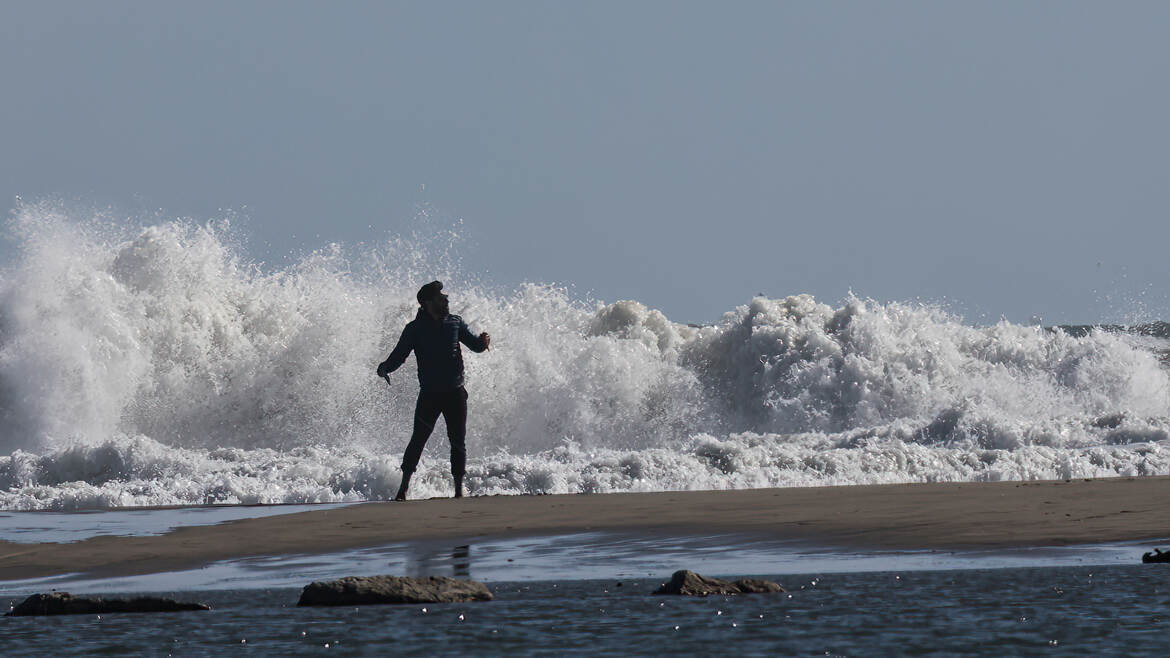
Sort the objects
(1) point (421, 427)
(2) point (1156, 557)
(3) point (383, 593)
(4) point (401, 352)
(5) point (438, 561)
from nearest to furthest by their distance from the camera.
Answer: (3) point (383, 593) → (2) point (1156, 557) → (5) point (438, 561) → (4) point (401, 352) → (1) point (421, 427)

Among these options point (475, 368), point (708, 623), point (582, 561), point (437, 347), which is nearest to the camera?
point (708, 623)

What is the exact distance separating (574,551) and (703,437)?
7.56m

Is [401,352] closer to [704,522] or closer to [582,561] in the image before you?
[704,522]

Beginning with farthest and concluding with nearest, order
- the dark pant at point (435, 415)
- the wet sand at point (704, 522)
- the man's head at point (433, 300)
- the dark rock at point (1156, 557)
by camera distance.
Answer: the dark pant at point (435, 415)
the man's head at point (433, 300)
the wet sand at point (704, 522)
the dark rock at point (1156, 557)

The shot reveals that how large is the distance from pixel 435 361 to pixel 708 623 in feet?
19.5

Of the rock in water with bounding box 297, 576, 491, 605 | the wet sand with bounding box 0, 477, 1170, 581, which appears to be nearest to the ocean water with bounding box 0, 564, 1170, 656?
the rock in water with bounding box 297, 576, 491, 605

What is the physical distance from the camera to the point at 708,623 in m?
4.94

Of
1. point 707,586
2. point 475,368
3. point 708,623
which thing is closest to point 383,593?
point 707,586

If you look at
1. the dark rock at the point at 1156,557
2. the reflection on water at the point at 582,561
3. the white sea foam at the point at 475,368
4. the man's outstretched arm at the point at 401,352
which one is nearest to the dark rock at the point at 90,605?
the reflection on water at the point at 582,561

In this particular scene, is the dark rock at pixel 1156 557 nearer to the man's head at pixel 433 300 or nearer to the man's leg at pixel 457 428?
the man's leg at pixel 457 428

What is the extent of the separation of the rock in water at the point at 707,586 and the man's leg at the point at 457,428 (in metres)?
5.07

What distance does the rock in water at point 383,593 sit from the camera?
5.59 meters

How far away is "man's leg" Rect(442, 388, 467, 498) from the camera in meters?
10.7

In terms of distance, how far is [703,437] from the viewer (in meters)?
14.8
